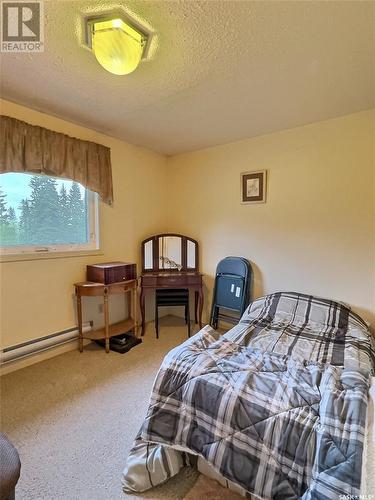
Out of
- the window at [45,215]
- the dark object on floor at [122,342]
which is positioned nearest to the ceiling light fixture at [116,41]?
the window at [45,215]

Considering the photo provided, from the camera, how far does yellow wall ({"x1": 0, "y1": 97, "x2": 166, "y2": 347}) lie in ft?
7.38

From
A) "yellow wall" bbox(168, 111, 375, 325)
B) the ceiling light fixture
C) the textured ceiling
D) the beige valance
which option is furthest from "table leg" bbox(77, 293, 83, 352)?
the ceiling light fixture

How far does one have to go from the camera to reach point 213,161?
3.33 metres

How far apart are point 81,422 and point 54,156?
2250mm

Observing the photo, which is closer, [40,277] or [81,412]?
[81,412]

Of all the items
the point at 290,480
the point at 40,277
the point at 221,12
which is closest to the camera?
the point at 290,480

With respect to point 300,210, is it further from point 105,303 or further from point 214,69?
point 105,303

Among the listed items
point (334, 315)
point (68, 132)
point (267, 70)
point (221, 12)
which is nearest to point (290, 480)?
point (334, 315)

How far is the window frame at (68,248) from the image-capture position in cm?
223

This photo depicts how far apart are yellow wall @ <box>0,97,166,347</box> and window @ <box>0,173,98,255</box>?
0.14 metres

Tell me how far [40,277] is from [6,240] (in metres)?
0.45

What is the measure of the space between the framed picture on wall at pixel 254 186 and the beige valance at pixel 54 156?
5.23 ft

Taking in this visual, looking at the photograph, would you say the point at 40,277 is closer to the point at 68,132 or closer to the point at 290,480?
the point at 68,132

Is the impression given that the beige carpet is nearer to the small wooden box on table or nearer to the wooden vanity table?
the small wooden box on table
